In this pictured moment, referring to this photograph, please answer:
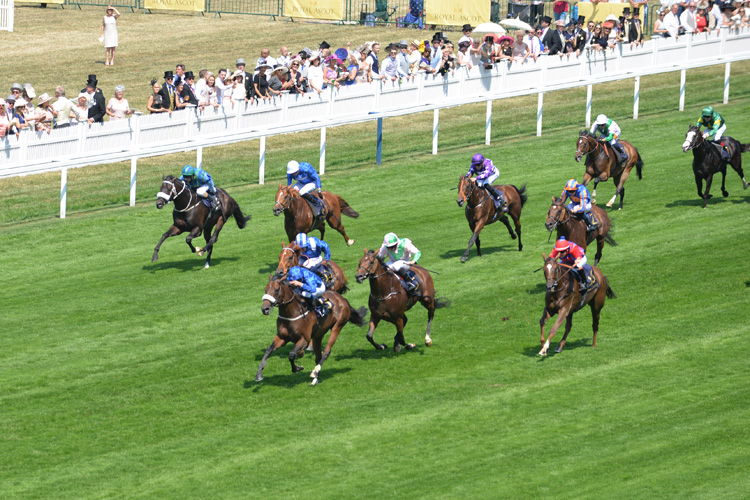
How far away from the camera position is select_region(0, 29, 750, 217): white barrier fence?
2322 centimetres

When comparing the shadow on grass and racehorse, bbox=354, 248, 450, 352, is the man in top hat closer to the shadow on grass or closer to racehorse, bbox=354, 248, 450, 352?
racehorse, bbox=354, 248, 450, 352

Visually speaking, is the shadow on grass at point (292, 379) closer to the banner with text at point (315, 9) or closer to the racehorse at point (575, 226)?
the racehorse at point (575, 226)

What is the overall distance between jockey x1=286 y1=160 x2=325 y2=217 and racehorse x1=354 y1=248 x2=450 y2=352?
4.19 m

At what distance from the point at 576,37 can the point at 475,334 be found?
17.5 meters

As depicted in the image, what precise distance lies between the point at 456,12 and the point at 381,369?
89.8 feet

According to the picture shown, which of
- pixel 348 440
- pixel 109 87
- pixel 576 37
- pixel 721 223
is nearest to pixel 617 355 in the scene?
pixel 348 440

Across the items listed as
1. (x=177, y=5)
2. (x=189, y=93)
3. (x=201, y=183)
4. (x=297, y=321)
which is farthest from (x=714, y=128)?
(x=177, y=5)

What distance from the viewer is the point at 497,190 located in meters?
20.1

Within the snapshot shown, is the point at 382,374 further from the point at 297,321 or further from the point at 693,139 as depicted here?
the point at 693,139

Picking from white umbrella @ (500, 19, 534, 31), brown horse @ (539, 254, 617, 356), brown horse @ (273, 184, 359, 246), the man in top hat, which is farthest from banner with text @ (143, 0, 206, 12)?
brown horse @ (539, 254, 617, 356)

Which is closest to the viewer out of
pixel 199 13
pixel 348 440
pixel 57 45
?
pixel 348 440

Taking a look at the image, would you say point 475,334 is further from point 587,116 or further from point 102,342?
point 587,116

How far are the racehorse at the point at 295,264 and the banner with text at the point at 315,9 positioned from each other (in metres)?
27.7

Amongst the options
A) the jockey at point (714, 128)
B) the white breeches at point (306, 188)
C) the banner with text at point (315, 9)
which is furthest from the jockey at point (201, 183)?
the banner with text at point (315, 9)
